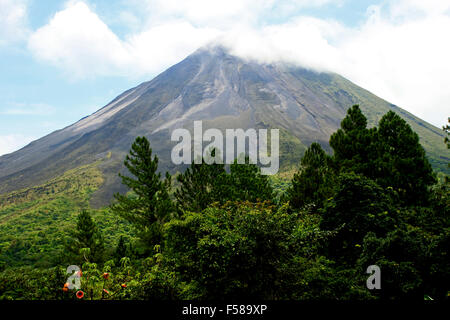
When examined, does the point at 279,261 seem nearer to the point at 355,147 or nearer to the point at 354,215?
the point at 354,215

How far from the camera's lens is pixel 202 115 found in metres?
106

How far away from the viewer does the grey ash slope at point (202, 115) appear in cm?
9300

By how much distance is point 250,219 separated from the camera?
22.1ft

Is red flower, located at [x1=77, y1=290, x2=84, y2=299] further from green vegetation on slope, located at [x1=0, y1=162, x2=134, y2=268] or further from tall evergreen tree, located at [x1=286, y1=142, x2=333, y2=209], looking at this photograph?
green vegetation on slope, located at [x1=0, y1=162, x2=134, y2=268]

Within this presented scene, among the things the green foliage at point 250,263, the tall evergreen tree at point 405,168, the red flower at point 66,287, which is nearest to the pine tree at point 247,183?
the tall evergreen tree at point 405,168

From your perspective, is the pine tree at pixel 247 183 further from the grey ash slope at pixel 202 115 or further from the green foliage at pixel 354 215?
the grey ash slope at pixel 202 115

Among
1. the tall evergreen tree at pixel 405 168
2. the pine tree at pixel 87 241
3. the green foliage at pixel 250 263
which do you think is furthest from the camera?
the pine tree at pixel 87 241

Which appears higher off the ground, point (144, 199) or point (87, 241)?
point (144, 199)

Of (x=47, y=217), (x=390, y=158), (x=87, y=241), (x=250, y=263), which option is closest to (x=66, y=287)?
(x=250, y=263)

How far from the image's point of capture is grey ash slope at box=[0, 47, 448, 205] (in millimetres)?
93000

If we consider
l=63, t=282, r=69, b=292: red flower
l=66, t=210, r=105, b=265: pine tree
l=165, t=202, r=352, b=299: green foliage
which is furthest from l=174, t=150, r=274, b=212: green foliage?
l=63, t=282, r=69, b=292: red flower
